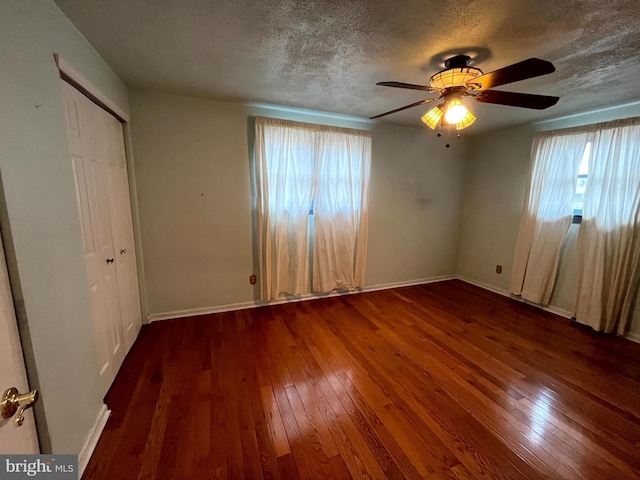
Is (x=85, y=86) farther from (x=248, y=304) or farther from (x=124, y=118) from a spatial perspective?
(x=248, y=304)

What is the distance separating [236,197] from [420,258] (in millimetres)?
2998

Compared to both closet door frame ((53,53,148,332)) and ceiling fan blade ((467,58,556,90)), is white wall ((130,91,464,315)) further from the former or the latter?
ceiling fan blade ((467,58,556,90))

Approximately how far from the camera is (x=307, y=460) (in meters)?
1.38

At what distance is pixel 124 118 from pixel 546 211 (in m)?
4.68

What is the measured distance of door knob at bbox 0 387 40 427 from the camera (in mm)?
626

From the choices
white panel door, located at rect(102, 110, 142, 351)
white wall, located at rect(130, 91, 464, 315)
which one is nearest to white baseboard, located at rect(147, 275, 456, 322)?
white wall, located at rect(130, 91, 464, 315)

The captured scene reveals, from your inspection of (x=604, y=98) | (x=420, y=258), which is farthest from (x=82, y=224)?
(x=604, y=98)

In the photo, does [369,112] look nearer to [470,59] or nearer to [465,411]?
[470,59]

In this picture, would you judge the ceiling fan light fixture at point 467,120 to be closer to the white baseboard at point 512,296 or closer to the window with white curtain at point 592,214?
the window with white curtain at point 592,214

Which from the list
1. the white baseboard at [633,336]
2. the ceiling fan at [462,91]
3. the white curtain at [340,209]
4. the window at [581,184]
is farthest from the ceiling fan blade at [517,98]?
the white baseboard at [633,336]

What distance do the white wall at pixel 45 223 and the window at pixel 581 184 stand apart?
14.8 feet

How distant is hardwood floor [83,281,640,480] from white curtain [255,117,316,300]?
1.96 ft

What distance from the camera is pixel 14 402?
0.65 meters

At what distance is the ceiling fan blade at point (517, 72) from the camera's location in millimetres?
1218
